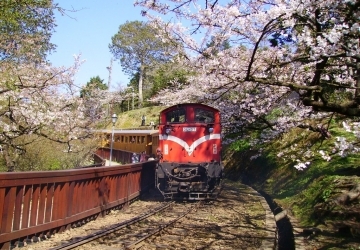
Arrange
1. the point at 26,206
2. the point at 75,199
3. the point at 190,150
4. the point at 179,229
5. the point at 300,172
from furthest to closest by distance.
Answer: the point at 300,172
the point at 190,150
the point at 179,229
the point at 75,199
the point at 26,206

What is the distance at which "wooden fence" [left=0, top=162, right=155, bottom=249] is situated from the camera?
6.02 meters

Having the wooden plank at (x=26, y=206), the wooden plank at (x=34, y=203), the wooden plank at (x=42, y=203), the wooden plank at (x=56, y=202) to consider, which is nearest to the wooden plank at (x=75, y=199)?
the wooden plank at (x=56, y=202)

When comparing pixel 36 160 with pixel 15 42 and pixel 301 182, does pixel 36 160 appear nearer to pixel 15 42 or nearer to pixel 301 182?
pixel 15 42

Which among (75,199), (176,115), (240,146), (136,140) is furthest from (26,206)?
(136,140)

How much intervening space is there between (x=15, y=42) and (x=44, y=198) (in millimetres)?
Result: 7141

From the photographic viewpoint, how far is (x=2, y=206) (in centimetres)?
585

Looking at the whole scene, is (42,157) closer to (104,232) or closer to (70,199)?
(70,199)

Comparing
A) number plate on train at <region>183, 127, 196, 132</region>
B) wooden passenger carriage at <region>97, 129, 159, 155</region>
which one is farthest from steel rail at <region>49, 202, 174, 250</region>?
wooden passenger carriage at <region>97, 129, 159, 155</region>

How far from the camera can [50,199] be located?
714 cm

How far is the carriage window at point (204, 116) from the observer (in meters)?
13.6

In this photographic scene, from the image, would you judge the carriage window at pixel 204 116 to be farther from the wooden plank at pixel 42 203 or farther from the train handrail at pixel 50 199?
the wooden plank at pixel 42 203

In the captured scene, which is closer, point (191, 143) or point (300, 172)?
point (191, 143)

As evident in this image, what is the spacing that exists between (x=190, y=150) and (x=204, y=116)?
1314 mm

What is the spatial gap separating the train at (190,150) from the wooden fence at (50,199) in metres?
2.67
